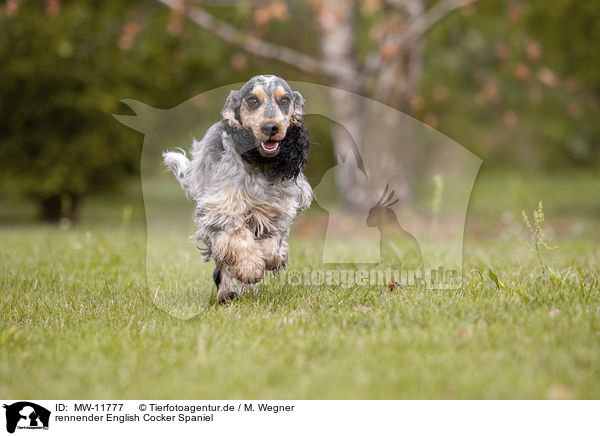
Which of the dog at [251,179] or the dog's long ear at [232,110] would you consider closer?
the dog at [251,179]

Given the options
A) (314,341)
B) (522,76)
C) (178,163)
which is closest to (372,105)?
(522,76)

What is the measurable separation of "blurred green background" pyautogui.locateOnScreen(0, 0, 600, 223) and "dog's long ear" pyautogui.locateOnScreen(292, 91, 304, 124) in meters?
6.69

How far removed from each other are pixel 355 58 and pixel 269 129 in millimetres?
8796

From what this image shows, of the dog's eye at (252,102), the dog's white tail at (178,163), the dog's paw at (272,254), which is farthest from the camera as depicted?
the dog's white tail at (178,163)

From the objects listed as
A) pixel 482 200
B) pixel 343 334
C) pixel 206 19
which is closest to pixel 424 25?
pixel 206 19

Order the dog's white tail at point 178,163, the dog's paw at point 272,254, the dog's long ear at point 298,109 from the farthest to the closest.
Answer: the dog's white tail at point 178,163, the dog's paw at point 272,254, the dog's long ear at point 298,109

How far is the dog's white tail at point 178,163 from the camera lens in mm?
4973

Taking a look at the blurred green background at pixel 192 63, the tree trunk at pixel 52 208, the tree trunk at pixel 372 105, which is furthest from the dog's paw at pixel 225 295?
the tree trunk at pixel 52 208

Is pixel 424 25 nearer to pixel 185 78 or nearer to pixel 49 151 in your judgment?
pixel 185 78

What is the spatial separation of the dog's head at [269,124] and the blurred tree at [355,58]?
5.85 meters
